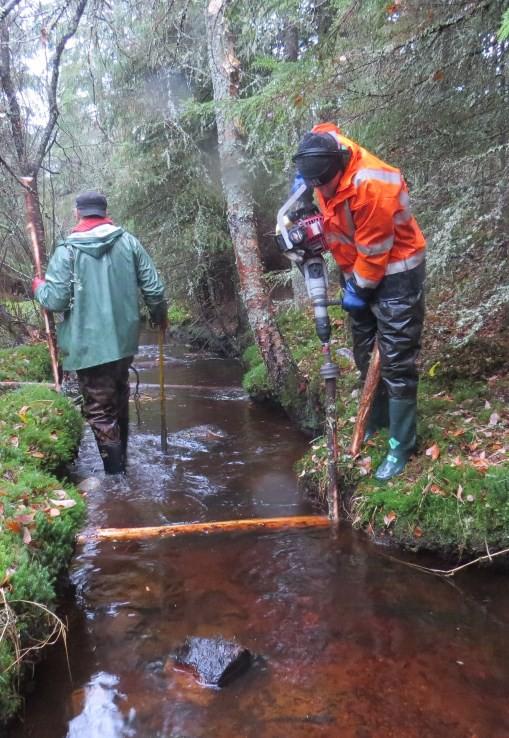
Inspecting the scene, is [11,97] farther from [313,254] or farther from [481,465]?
[481,465]

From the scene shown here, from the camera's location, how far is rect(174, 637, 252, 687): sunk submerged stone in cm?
262

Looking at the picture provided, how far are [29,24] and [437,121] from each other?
16.0 feet

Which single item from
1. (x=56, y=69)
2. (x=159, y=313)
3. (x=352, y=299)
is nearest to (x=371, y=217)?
(x=352, y=299)

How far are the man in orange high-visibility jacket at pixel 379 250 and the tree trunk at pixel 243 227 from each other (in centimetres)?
278

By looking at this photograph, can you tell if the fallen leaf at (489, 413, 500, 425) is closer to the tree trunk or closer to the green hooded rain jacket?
the tree trunk

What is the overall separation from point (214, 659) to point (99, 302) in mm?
3387

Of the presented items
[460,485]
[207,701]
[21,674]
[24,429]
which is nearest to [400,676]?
[207,701]

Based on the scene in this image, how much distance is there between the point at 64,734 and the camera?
7.77 ft

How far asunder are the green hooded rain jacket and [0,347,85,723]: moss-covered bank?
78 centimetres

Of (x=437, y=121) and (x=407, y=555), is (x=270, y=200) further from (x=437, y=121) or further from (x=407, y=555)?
(x=407, y=555)

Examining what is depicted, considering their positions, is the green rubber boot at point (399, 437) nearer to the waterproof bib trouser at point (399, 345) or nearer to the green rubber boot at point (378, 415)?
the waterproof bib trouser at point (399, 345)

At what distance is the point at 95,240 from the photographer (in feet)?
16.1

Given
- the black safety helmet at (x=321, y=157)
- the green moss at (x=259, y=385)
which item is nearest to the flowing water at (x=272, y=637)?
the black safety helmet at (x=321, y=157)

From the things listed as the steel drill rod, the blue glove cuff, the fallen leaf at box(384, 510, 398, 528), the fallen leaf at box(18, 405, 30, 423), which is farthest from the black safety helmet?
the fallen leaf at box(18, 405, 30, 423)
